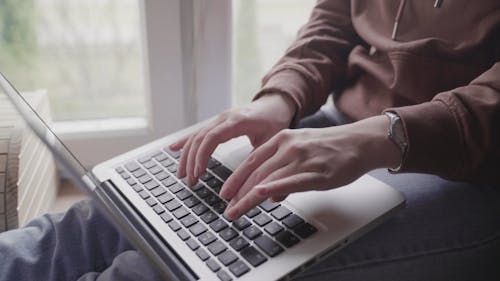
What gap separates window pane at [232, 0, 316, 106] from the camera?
122 cm

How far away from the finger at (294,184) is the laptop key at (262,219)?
0.15ft

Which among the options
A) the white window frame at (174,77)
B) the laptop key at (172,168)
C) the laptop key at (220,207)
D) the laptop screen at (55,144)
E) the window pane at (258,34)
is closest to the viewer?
the laptop screen at (55,144)

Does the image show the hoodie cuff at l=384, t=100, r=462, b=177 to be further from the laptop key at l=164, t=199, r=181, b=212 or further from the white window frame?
the white window frame

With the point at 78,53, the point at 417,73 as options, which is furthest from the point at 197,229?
the point at 78,53

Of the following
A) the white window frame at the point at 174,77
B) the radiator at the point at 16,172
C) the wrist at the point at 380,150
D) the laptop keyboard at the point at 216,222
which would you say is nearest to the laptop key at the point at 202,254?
the laptop keyboard at the point at 216,222

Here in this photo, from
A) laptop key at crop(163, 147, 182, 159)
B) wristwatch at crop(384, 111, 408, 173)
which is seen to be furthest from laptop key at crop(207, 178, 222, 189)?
wristwatch at crop(384, 111, 408, 173)

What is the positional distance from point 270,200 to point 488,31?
0.35 metres

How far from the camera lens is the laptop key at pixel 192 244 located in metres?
0.51

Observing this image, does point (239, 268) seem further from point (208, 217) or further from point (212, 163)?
point (212, 163)

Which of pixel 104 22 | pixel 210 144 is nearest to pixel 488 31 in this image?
pixel 210 144

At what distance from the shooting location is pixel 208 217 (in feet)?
1.82

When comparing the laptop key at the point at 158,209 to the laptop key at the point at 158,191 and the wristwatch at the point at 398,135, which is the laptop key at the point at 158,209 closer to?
the laptop key at the point at 158,191

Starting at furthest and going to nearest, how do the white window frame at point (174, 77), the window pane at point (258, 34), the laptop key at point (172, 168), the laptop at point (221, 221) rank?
the window pane at point (258, 34)
the white window frame at point (174, 77)
the laptop key at point (172, 168)
the laptop at point (221, 221)

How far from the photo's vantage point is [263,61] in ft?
4.36
